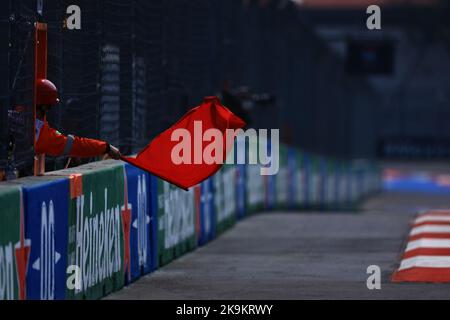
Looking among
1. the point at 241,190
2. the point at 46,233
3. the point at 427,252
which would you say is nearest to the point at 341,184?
the point at 241,190

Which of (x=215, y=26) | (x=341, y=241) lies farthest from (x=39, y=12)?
(x=215, y=26)

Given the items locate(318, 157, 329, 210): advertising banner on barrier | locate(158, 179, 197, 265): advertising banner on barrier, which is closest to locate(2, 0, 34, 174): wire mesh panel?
locate(158, 179, 197, 265): advertising banner on barrier

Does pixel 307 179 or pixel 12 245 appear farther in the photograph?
pixel 307 179

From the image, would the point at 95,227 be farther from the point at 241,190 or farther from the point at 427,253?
the point at 241,190

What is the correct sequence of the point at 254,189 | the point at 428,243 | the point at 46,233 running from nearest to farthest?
the point at 46,233
the point at 428,243
the point at 254,189

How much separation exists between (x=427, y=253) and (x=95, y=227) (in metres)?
4.90

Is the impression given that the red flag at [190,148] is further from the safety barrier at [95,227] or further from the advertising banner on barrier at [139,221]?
the advertising banner on barrier at [139,221]

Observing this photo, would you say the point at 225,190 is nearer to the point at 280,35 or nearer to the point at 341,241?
the point at 341,241

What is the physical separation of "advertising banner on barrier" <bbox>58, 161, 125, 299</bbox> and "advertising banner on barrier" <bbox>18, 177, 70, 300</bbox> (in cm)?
23

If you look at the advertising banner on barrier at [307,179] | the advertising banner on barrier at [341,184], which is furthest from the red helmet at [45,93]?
the advertising banner on barrier at [341,184]

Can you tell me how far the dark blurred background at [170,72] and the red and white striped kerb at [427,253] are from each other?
119 inches

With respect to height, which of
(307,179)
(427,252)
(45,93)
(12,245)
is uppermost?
(45,93)

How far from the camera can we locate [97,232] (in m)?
12.0

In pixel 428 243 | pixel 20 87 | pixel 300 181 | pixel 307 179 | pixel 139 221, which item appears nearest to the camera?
pixel 20 87
